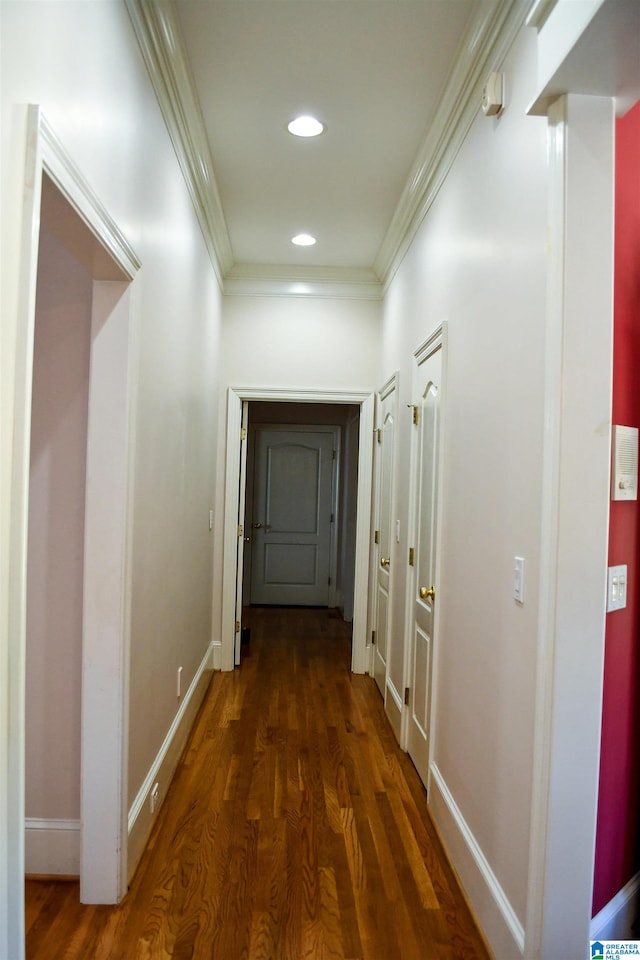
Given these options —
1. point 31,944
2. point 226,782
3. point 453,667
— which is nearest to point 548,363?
point 453,667

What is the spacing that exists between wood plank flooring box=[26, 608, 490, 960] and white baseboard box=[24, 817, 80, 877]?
0.17 feet

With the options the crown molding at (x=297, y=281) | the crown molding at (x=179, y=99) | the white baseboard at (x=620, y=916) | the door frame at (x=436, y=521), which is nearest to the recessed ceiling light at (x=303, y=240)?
the crown molding at (x=297, y=281)

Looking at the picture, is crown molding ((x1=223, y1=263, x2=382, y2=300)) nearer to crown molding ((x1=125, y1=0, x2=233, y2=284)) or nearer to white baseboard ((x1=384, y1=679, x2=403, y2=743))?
crown molding ((x1=125, y1=0, x2=233, y2=284))

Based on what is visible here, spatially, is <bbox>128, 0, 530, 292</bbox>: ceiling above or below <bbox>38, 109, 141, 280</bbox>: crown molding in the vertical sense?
above

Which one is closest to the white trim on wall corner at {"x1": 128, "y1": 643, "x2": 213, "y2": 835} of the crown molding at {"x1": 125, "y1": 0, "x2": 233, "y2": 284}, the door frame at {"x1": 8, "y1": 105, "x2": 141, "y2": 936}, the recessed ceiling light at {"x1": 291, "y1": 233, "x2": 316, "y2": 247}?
the door frame at {"x1": 8, "y1": 105, "x2": 141, "y2": 936}

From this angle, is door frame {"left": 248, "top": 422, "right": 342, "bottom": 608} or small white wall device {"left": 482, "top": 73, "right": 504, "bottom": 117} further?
door frame {"left": 248, "top": 422, "right": 342, "bottom": 608}

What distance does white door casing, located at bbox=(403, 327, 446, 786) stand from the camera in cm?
267

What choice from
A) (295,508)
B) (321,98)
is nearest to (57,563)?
(321,98)

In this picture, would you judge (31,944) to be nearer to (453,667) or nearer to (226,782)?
(226,782)

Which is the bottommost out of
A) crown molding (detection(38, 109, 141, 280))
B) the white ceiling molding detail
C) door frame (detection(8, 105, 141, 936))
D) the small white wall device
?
door frame (detection(8, 105, 141, 936))

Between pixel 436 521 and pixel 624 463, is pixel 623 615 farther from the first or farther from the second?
pixel 436 521

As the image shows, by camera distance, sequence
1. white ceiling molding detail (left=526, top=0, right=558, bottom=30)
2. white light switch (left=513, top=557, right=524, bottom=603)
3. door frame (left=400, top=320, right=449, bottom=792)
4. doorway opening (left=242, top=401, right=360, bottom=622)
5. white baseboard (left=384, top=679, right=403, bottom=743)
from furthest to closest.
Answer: doorway opening (left=242, top=401, right=360, bottom=622) → white baseboard (left=384, top=679, right=403, bottom=743) → door frame (left=400, top=320, right=449, bottom=792) → white light switch (left=513, top=557, right=524, bottom=603) → white ceiling molding detail (left=526, top=0, right=558, bottom=30)

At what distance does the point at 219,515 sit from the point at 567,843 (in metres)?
3.43

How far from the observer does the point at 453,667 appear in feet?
7.59
